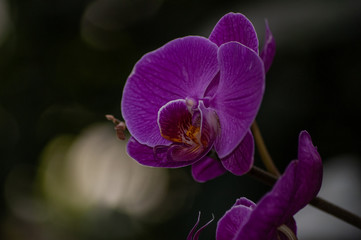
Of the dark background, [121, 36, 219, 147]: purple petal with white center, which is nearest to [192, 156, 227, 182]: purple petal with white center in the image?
[121, 36, 219, 147]: purple petal with white center

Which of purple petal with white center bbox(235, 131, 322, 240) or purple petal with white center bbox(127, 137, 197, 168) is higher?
purple petal with white center bbox(235, 131, 322, 240)

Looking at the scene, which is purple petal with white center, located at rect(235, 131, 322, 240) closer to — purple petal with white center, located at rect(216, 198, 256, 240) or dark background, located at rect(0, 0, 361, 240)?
purple petal with white center, located at rect(216, 198, 256, 240)

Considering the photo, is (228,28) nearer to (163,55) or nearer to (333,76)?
(163,55)

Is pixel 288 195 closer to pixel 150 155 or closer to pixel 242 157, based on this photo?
pixel 242 157

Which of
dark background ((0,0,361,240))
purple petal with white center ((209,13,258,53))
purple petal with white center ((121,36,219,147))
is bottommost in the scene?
dark background ((0,0,361,240))

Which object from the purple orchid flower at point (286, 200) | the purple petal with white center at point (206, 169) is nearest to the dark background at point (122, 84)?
the purple petal with white center at point (206, 169)
